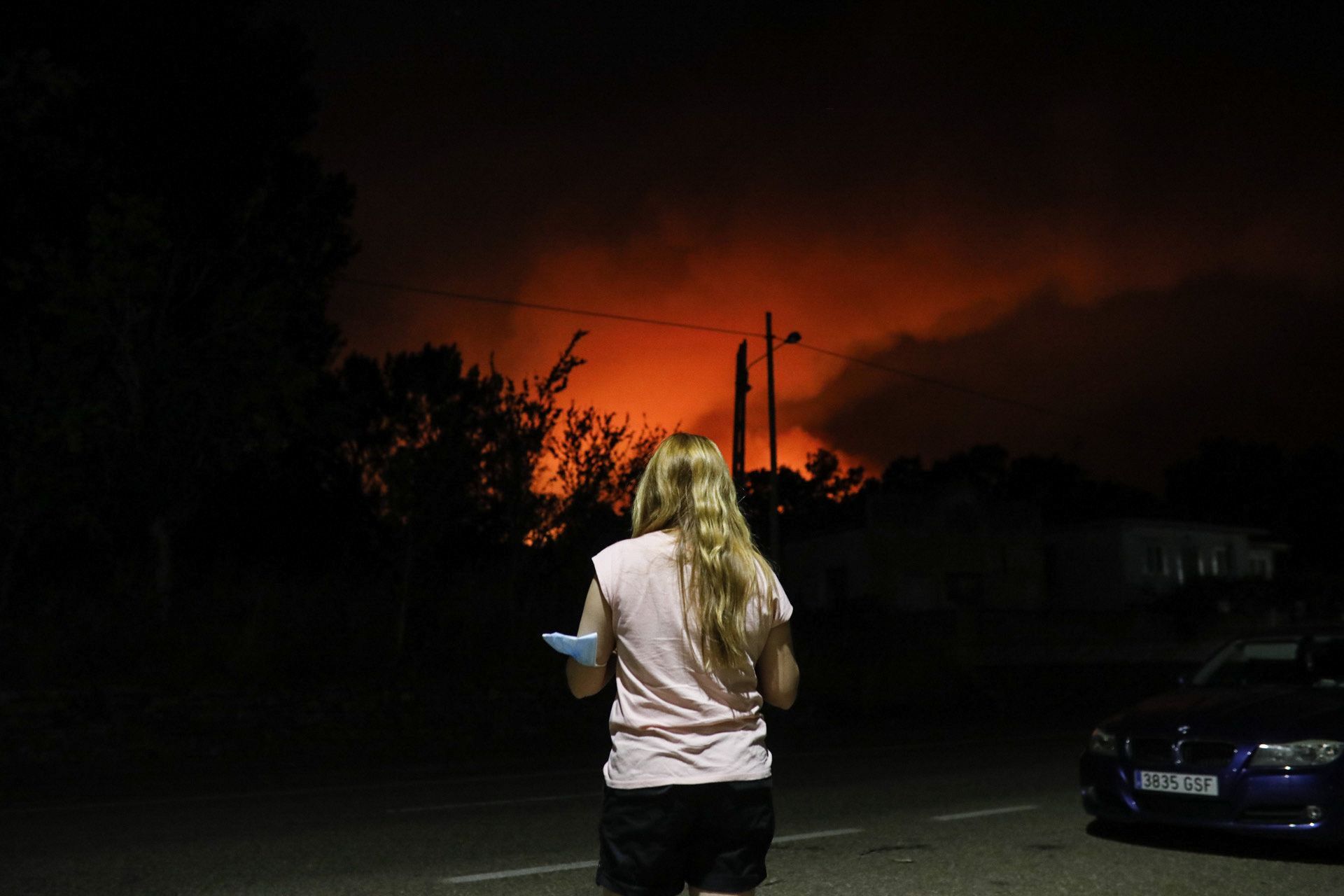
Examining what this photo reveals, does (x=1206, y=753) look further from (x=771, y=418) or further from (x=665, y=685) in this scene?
(x=771, y=418)

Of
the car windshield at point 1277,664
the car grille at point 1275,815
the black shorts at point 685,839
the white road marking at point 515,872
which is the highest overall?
the car windshield at point 1277,664

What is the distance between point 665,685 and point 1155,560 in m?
52.3

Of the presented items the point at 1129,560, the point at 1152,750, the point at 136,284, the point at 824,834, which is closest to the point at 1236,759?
the point at 1152,750

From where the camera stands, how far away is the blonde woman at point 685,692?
2867 mm

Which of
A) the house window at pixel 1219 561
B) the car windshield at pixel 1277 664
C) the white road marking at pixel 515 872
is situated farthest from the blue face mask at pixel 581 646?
the house window at pixel 1219 561

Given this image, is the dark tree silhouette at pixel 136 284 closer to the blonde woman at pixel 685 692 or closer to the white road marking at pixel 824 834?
the white road marking at pixel 824 834

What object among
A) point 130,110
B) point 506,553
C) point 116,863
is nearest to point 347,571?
point 506,553

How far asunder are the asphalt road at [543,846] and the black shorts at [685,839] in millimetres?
4096

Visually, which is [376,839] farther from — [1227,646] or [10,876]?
[1227,646]

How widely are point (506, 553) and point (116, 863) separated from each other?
43.8ft

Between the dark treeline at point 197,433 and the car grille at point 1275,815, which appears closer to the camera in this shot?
the car grille at point 1275,815

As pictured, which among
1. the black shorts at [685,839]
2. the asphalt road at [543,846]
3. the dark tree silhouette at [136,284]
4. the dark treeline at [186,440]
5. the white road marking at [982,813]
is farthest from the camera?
the dark tree silhouette at [136,284]

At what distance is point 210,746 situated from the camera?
16266 millimetres

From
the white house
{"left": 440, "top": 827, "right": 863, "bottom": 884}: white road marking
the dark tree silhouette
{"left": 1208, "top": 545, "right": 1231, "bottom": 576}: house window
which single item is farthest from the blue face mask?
{"left": 1208, "top": 545, "right": 1231, "bottom": 576}: house window
